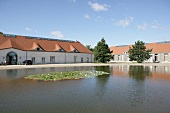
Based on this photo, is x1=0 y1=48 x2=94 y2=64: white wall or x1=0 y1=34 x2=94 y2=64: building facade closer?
x1=0 y1=48 x2=94 y2=64: white wall

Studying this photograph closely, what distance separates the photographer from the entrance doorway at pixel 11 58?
4297 cm

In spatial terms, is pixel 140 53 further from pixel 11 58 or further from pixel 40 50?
pixel 11 58

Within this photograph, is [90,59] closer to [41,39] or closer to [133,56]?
[133,56]

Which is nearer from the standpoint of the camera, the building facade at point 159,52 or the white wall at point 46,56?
the white wall at point 46,56

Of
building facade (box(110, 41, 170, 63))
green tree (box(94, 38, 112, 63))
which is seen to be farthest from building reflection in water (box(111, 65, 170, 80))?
building facade (box(110, 41, 170, 63))

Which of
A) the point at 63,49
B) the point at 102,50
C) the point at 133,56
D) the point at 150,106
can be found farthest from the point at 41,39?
the point at 150,106

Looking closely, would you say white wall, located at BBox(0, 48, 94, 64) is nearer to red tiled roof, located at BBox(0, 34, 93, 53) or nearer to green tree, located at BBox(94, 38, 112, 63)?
red tiled roof, located at BBox(0, 34, 93, 53)

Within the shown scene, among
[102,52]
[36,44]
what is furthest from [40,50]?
[102,52]

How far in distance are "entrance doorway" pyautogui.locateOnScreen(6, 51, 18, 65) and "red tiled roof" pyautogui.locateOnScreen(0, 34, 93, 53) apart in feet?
5.88

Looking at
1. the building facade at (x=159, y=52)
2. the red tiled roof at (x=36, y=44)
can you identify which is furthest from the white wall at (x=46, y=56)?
the building facade at (x=159, y=52)

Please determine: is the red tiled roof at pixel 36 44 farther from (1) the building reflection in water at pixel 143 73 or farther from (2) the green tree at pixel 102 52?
(1) the building reflection in water at pixel 143 73

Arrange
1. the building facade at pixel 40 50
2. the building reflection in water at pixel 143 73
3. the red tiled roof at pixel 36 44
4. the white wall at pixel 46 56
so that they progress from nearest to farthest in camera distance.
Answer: the building reflection in water at pixel 143 73, the white wall at pixel 46 56, the building facade at pixel 40 50, the red tiled roof at pixel 36 44

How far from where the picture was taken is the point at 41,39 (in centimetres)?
Result: 5403

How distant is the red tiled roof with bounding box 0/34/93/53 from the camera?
147ft
